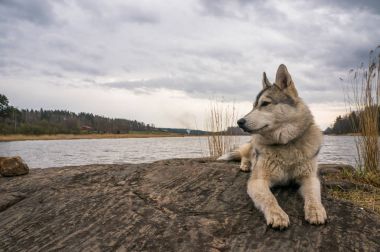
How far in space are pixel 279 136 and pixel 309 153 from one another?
45 centimetres

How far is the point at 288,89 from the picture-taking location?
468 centimetres

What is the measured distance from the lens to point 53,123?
301ft

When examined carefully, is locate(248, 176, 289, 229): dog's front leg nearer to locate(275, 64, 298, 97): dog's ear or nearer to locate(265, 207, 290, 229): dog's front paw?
locate(265, 207, 290, 229): dog's front paw

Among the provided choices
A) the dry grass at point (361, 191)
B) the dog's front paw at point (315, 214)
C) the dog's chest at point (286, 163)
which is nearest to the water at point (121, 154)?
the dry grass at point (361, 191)

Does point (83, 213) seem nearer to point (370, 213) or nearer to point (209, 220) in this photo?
point (209, 220)

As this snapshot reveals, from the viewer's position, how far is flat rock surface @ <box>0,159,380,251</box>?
334 centimetres

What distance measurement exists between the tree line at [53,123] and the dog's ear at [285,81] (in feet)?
198

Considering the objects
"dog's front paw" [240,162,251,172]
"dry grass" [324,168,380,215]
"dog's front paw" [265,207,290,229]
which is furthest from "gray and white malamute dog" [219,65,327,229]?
"dry grass" [324,168,380,215]

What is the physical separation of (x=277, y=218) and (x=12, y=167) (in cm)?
557

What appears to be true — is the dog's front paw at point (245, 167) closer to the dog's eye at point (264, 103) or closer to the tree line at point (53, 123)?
the dog's eye at point (264, 103)

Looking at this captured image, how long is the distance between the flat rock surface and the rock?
0.85m

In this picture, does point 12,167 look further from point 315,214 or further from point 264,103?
point 315,214

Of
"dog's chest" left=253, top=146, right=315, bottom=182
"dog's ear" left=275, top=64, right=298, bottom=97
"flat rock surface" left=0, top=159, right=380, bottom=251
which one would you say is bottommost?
"flat rock surface" left=0, top=159, right=380, bottom=251

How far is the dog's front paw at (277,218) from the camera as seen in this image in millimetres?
3369
